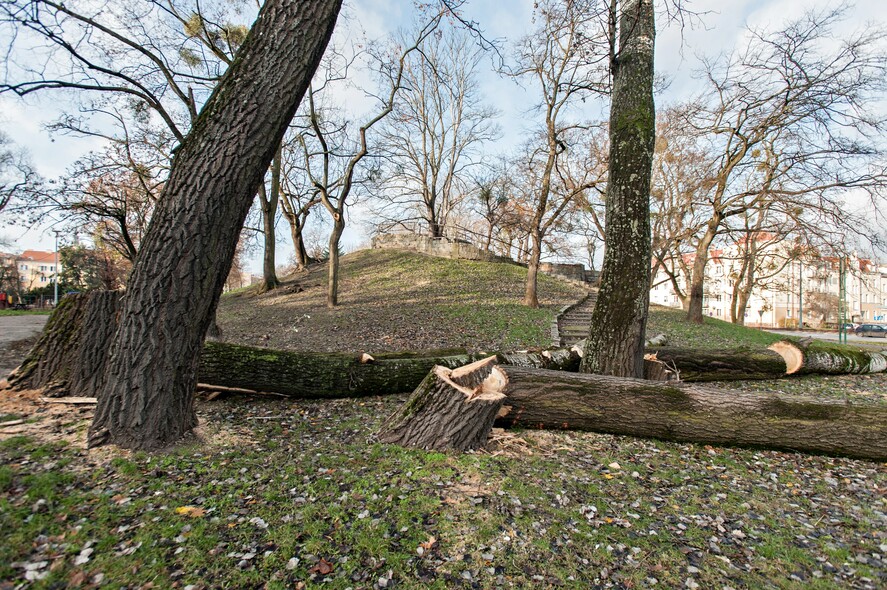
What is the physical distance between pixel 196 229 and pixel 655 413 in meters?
4.49

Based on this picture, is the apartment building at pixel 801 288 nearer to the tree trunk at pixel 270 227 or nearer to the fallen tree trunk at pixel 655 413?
the fallen tree trunk at pixel 655 413

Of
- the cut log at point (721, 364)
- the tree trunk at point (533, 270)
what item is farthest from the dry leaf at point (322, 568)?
the tree trunk at point (533, 270)

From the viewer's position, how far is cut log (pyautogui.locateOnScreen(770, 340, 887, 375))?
7500 mm

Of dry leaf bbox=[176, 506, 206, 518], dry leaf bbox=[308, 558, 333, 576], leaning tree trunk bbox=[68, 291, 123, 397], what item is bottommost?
dry leaf bbox=[308, 558, 333, 576]

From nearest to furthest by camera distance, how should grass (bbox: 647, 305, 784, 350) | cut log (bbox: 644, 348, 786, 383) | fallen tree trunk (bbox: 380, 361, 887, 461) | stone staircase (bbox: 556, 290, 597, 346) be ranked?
fallen tree trunk (bbox: 380, 361, 887, 461)
cut log (bbox: 644, 348, 786, 383)
stone staircase (bbox: 556, 290, 597, 346)
grass (bbox: 647, 305, 784, 350)

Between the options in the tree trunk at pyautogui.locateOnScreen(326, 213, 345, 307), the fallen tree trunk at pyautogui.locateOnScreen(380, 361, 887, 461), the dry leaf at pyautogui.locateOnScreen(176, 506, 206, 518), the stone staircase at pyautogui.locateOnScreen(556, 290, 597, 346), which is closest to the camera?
the dry leaf at pyautogui.locateOnScreen(176, 506, 206, 518)

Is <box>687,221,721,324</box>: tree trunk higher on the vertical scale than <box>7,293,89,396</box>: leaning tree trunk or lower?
higher

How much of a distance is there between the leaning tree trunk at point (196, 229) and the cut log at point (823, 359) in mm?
9168

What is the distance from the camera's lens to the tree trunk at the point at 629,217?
480 centimetres

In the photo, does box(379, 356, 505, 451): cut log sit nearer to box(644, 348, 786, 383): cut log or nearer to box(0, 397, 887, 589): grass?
box(0, 397, 887, 589): grass

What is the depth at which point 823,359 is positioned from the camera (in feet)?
25.3

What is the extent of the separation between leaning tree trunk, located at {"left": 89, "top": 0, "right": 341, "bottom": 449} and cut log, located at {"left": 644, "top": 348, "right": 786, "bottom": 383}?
257 inches

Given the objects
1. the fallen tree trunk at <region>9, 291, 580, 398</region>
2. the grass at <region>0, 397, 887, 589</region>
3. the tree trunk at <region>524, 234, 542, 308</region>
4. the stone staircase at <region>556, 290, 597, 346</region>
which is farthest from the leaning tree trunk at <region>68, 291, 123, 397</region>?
the tree trunk at <region>524, 234, 542, 308</region>

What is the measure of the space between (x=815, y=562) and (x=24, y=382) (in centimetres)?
666
